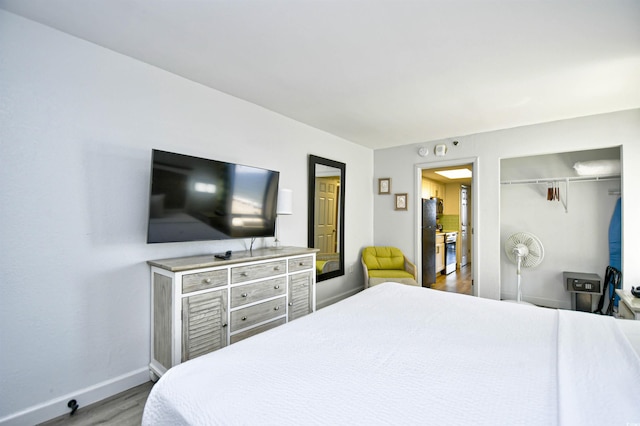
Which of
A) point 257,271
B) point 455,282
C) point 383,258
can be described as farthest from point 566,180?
point 257,271

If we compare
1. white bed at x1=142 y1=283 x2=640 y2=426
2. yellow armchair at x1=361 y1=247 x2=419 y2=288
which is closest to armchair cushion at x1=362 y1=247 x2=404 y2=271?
yellow armchair at x1=361 y1=247 x2=419 y2=288

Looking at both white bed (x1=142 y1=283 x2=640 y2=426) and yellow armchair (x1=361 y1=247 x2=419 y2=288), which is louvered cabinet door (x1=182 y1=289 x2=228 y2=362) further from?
yellow armchair (x1=361 y1=247 x2=419 y2=288)

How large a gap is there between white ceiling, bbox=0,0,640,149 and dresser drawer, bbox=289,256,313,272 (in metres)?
1.65

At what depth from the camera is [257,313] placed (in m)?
2.51

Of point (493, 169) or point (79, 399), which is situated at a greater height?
point (493, 169)

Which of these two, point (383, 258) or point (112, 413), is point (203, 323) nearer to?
point (112, 413)

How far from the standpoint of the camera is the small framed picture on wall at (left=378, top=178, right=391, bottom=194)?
498 centimetres

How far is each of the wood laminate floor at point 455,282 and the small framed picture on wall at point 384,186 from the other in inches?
76.0

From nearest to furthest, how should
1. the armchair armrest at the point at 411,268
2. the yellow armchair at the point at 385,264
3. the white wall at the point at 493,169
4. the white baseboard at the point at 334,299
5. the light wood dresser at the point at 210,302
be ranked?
the light wood dresser at the point at 210,302, the white wall at the point at 493,169, the white baseboard at the point at 334,299, the yellow armchair at the point at 385,264, the armchair armrest at the point at 411,268

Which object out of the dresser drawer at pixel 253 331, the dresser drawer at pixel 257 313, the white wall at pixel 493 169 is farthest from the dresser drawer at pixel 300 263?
the white wall at pixel 493 169

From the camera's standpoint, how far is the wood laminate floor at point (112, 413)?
1.87 m

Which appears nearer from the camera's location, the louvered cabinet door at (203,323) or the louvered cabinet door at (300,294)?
the louvered cabinet door at (203,323)

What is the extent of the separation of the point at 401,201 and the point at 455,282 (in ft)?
7.15

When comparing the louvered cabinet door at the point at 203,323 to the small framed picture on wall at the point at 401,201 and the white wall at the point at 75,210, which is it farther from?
the small framed picture on wall at the point at 401,201
